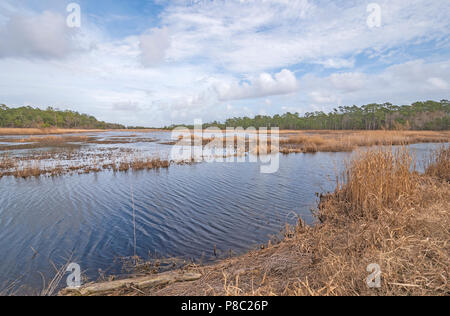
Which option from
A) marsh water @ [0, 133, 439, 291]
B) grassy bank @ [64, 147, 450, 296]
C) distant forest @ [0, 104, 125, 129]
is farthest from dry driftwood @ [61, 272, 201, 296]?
distant forest @ [0, 104, 125, 129]

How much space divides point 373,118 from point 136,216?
80984 millimetres

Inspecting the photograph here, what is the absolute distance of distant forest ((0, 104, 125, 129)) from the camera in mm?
74906

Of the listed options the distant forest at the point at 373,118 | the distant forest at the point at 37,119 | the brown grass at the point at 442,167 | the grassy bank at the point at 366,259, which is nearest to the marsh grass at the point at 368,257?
the grassy bank at the point at 366,259

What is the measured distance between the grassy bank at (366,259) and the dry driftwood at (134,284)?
0.05 meters

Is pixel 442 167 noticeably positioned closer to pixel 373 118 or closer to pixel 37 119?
pixel 373 118

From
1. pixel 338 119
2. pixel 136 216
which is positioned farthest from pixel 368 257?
pixel 338 119

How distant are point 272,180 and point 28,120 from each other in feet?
331

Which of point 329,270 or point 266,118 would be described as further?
point 266,118

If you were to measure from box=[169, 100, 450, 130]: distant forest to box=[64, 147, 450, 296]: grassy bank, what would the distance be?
35.0 m

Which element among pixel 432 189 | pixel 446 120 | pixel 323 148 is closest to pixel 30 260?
pixel 432 189

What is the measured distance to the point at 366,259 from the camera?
2.94 meters
